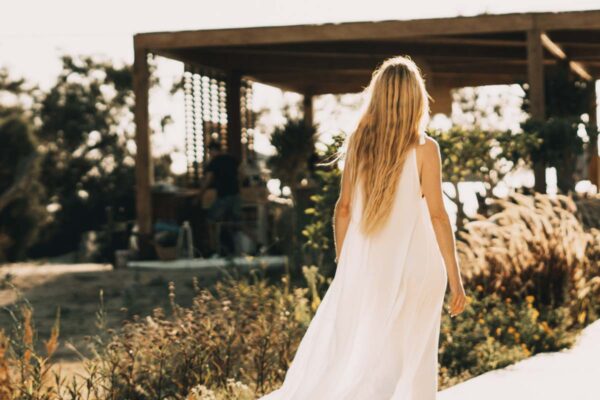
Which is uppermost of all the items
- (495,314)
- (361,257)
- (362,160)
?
(362,160)

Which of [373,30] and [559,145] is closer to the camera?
[559,145]

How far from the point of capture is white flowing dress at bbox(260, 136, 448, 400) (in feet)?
18.9

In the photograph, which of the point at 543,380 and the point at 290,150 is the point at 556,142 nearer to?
the point at 290,150

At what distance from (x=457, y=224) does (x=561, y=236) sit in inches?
138

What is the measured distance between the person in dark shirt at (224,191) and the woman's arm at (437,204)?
11.5m

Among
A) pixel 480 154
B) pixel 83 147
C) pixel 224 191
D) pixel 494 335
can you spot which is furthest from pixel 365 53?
pixel 83 147

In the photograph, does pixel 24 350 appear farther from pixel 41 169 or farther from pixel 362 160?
pixel 41 169

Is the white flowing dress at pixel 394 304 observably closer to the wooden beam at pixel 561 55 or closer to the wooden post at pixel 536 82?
the wooden post at pixel 536 82

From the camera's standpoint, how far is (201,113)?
21141 millimetres

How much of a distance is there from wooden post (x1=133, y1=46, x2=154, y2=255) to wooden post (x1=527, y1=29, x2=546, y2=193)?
508 cm

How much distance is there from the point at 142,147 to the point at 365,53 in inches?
189

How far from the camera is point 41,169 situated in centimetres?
4084

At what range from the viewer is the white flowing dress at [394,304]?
5746 mm

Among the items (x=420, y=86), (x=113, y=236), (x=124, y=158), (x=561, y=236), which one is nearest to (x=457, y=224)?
(x=561, y=236)
